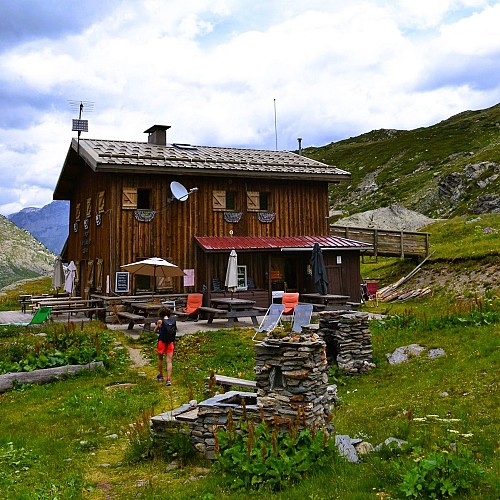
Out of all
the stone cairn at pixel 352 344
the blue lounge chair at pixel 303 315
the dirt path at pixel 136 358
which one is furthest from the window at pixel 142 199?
the stone cairn at pixel 352 344

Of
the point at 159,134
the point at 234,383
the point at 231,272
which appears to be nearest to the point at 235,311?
the point at 231,272

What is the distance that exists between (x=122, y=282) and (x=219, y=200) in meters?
5.81

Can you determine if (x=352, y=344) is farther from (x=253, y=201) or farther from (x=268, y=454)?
(x=253, y=201)

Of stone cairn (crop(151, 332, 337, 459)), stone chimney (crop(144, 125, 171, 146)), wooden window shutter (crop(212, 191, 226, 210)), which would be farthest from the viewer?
stone chimney (crop(144, 125, 171, 146))

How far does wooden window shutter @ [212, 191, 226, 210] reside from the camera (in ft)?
80.1

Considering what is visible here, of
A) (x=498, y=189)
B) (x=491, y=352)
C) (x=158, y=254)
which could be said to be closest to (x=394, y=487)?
(x=491, y=352)

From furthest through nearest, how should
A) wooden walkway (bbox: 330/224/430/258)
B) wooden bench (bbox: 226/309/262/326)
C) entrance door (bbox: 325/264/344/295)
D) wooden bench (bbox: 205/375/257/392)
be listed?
wooden walkway (bbox: 330/224/430/258)
entrance door (bbox: 325/264/344/295)
wooden bench (bbox: 226/309/262/326)
wooden bench (bbox: 205/375/257/392)

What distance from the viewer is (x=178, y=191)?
2292cm

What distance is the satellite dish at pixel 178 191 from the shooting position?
22.8m

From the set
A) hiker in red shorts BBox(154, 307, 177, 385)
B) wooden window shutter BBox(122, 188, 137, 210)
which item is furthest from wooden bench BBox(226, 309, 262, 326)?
hiker in red shorts BBox(154, 307, 177, 385)

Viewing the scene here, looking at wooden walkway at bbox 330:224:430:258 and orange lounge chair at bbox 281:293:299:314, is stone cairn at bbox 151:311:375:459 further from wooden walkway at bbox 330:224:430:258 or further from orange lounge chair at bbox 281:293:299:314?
wooden walkway at bbox 330:224:430:258

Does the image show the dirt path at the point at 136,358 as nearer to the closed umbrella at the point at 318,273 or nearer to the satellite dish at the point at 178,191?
the satellite dish at the point at 178,191

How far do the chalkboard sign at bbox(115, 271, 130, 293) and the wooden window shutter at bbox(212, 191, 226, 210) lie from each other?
16.9 feet

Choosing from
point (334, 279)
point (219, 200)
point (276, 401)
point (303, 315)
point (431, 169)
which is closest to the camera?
point (276, 401)
